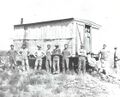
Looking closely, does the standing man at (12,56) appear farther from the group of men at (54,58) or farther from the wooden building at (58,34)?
the wooden building at (58,34)

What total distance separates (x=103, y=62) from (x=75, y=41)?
8.48 feet

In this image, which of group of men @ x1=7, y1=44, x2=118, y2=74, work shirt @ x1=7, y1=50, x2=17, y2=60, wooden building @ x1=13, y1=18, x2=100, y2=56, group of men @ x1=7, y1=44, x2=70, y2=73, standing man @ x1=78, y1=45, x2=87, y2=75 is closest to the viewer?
standing man @ x1=78, y1=45, x2=87, y2=75

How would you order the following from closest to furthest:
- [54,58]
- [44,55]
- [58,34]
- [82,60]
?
[82,60] < [54,58] < [44,55] < [58,34]

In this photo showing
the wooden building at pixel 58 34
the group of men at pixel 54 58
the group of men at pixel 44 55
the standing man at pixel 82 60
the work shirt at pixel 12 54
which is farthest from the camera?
the wooden building at pixel 58 34

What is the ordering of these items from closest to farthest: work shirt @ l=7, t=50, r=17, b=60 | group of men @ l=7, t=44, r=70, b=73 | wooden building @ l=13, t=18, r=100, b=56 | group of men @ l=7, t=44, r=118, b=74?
group of men @ l=7, t=44, r=118, b=74, group of men @ l=7, t=44, r=70, b=73, work shirt @ l=7, t=50, r=17, b=60, wooden building @ l=13, t=18, r=100, b=56

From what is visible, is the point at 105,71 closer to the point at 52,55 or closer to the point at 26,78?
the point at 52,55

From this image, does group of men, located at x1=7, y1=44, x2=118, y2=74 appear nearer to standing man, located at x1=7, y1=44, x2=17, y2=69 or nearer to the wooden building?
standing man, located at x1=7, y1=44, x2=17, y2=69

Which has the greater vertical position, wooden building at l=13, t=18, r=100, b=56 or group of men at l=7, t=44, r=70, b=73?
wooden building at l=13, t=18, r=100, b=56

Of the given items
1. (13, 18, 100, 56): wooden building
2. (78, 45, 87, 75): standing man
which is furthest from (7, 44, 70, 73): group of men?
(13, 18, 100, 56): wooden building

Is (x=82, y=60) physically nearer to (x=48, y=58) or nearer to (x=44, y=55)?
(x=48, y=58)

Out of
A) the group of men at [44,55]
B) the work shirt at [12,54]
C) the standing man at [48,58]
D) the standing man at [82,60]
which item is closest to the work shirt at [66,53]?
the group of men at [44,55]

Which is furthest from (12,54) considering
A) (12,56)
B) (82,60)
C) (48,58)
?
(82,60)

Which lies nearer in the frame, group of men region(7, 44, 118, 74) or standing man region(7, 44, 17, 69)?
group of men region(7, 44, 118, 74)

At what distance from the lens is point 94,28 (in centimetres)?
2098
